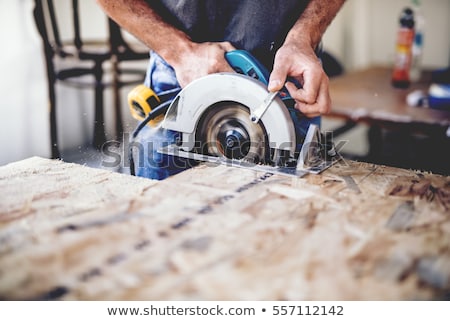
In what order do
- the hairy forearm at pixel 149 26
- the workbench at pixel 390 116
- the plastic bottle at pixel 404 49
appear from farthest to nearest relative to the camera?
the plastic bottle at pixel 404 49 → the workbench at pixel 390 116 → the hairy forearm at pixel 149 26

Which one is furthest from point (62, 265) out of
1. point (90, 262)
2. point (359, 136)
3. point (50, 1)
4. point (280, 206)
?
point (359, 136)

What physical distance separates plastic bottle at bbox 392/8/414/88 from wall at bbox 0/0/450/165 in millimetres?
1145

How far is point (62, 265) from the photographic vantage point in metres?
0.66

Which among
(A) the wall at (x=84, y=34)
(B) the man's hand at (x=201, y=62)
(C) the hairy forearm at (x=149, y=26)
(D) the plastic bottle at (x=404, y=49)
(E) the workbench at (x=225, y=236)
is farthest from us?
(A) the wall at (x=84, y=34)

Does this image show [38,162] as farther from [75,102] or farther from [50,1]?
[75,102]

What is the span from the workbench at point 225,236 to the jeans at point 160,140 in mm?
199

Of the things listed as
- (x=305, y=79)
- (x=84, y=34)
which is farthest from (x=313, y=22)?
(x=84, y=34)

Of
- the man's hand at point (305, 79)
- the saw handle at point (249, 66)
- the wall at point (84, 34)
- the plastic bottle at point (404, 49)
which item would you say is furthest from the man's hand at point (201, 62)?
the wall at point (84, 34)

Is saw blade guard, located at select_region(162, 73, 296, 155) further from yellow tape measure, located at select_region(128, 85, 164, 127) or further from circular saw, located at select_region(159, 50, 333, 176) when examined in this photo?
yellow tape measure, located at select_region(128, 85, 164, 127)

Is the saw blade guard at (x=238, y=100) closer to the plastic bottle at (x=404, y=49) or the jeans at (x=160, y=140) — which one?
the jeans at (x=160, y=140)

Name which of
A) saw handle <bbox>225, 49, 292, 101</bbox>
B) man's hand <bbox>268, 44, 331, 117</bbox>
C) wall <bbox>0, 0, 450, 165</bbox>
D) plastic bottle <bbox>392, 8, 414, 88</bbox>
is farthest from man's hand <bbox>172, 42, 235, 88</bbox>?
wall <bbox>0, 0, 450, 165</bbox>

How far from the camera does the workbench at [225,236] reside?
613mm

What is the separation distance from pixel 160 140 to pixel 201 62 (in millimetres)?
217

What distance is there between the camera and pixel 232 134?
106 centimetres
